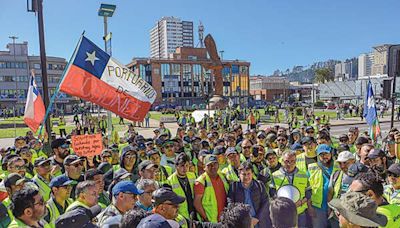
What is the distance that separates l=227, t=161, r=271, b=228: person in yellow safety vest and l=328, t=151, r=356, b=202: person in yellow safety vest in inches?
39.2

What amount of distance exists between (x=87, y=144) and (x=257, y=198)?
3754mm

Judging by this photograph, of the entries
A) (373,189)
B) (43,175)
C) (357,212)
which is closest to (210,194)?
(373,189)

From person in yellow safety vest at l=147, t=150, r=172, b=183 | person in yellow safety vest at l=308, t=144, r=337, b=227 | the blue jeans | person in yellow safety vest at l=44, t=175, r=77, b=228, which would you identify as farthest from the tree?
person in yellow safety vest at l=44, t=175, r=77, b=228

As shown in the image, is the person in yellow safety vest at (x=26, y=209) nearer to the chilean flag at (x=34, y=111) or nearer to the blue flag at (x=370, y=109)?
the chilean flag at (x=34, y=111)

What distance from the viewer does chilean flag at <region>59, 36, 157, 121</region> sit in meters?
6.56

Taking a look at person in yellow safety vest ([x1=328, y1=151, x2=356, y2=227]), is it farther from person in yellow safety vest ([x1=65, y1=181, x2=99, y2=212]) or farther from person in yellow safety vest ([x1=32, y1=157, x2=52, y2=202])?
person in yellow safety vest ([x1=32, y1=157, x2=52, y2=202])

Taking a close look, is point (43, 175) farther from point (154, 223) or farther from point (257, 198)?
point (154, 223)

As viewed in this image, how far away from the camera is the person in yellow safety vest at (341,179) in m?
4.58

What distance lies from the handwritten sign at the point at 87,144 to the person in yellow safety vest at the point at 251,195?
333cm

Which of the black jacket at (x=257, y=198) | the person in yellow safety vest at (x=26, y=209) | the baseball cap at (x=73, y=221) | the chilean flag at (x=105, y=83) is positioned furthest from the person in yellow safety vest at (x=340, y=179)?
the chilean flag at (x=105, y=83)

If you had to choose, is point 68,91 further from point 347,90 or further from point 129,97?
point 347,90

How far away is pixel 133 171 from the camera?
19.0ft

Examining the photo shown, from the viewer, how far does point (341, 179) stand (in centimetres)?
469

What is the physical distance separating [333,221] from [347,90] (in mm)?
80543
